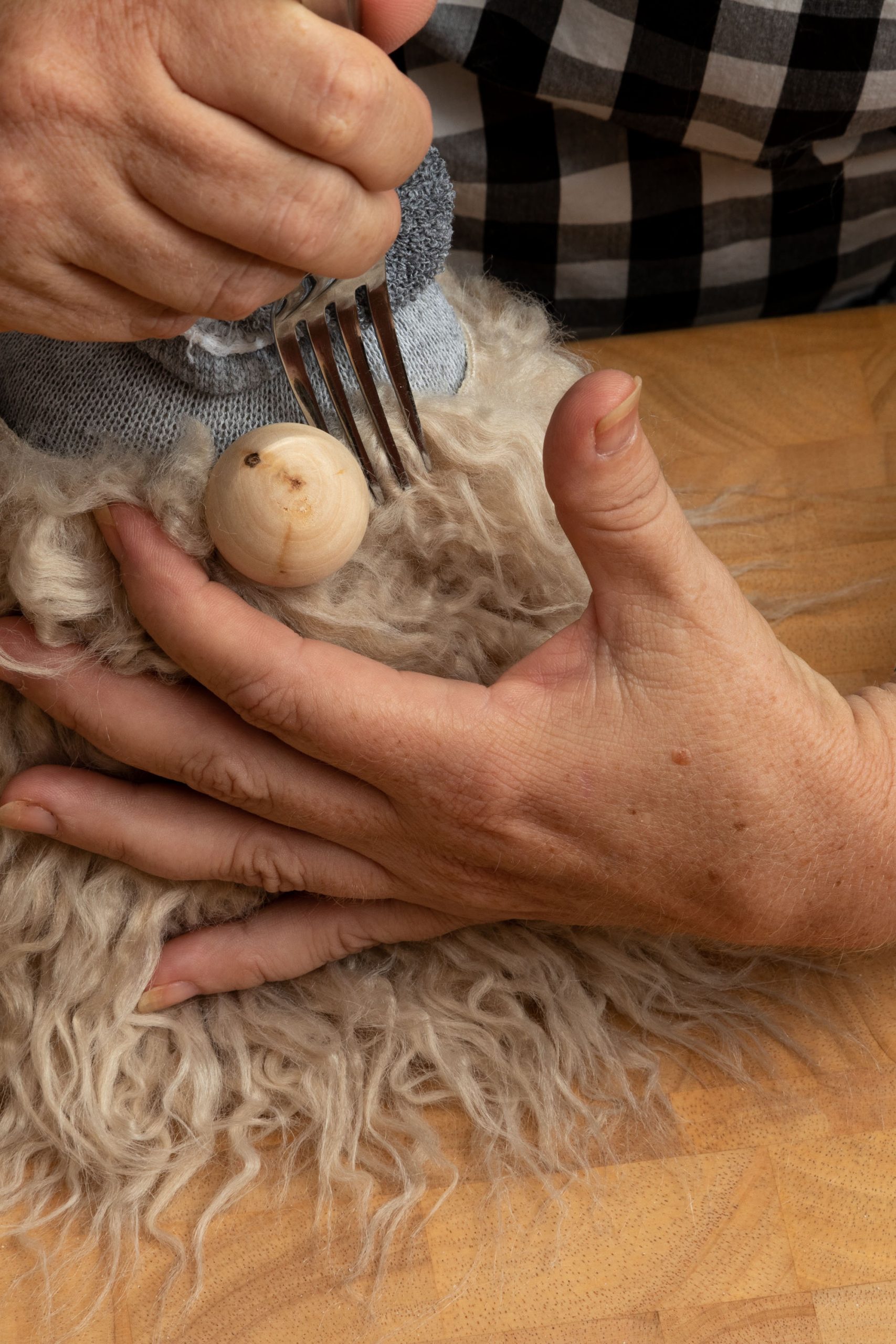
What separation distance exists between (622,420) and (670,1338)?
43 cm

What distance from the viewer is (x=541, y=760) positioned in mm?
529

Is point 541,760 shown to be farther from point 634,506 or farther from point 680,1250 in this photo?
point 680,1250

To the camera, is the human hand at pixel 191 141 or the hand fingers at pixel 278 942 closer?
the human hand at pixel 191 141

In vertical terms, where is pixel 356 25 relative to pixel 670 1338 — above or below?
above

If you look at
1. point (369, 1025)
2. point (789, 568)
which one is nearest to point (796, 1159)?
point (369, 1025)

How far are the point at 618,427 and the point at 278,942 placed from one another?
1.05 ft

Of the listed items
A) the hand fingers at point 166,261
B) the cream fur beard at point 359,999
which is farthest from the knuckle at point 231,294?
the cream fur beard at point 359,999

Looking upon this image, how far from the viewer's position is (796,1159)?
58cm

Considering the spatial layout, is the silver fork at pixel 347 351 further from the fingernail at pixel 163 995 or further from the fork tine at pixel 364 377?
the fingernail at pixel 163 995

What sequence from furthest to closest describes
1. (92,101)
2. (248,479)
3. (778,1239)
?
(778,1239) < (248,479) < (92,101)

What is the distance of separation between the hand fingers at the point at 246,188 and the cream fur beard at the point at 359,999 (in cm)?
15

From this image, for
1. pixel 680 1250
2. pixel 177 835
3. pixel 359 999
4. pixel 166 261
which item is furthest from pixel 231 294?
pixel 680 1250

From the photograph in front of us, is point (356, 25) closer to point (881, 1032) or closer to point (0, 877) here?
point (0, 877)

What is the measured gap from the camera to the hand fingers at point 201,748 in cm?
54
